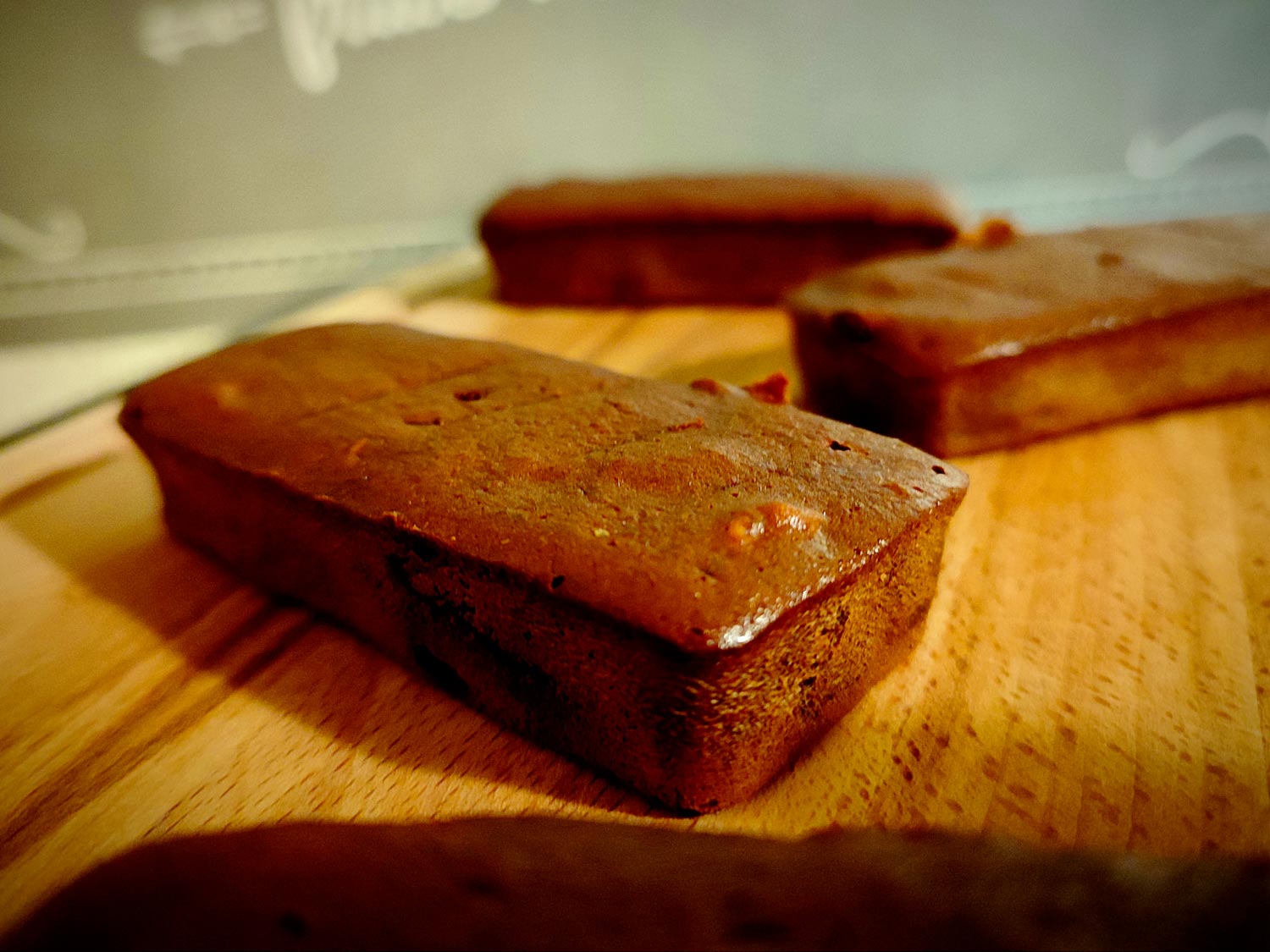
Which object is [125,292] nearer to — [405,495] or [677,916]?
[405,495]

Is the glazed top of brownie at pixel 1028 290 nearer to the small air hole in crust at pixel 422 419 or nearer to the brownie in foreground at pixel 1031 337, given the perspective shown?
the brownie in foreground at pixel 1031 337

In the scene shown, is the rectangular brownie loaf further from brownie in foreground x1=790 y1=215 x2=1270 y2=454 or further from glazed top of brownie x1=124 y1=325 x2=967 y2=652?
glazed top of brownie x1=124 y1=325 x2=967 y2=652

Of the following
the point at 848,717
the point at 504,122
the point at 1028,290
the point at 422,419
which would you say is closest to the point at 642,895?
the point at 848,717

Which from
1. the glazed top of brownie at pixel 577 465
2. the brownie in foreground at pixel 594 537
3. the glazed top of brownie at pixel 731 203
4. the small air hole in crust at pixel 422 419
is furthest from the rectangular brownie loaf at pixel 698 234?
the small air hole in crust at pixel 422 419

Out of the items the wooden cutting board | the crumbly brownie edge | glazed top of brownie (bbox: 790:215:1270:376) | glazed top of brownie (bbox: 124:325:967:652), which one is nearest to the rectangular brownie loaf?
glazed top of brownie (bbox: 790:215:1270:376)

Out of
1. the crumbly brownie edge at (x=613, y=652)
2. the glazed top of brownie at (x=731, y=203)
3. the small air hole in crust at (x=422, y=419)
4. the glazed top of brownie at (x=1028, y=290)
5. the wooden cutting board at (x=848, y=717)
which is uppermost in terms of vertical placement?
the glazed top of brownie at (x=731, y=203)

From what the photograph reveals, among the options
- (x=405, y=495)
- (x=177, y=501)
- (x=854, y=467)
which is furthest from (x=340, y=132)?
(x=854, y=467)

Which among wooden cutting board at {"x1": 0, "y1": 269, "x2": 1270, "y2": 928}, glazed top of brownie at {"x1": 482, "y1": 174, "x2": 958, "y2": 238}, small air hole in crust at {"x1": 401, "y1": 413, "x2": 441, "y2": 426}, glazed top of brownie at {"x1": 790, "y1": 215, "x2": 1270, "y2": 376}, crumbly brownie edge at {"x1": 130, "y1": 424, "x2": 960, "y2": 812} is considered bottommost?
wooden cutting board at {"x1": 0, "y1": 269, "x2": 1270, "y2": 928}
